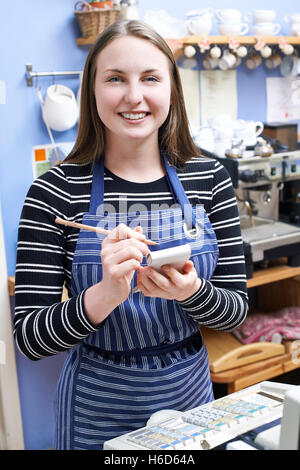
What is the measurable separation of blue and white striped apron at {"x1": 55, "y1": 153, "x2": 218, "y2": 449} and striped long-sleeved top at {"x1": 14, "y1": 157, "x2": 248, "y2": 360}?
0.03m

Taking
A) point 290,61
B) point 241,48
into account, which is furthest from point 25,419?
point 290,61

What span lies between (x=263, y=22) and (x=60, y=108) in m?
1.08

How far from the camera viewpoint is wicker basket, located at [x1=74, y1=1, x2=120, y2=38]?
2.20 metres

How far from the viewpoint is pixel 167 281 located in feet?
3.38

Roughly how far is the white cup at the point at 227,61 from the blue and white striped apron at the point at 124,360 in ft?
5.29

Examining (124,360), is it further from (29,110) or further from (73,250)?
(29,110)

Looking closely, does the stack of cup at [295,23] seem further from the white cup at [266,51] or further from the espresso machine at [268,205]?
the espresso machine at [268,205]

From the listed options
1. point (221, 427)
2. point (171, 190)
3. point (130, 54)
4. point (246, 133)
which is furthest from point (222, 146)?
point (221, 427)

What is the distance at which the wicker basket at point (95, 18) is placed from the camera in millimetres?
2201

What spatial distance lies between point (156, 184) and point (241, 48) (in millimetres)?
1615

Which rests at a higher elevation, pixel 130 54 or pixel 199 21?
pixel 199 21

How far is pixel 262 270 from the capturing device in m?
2.51
